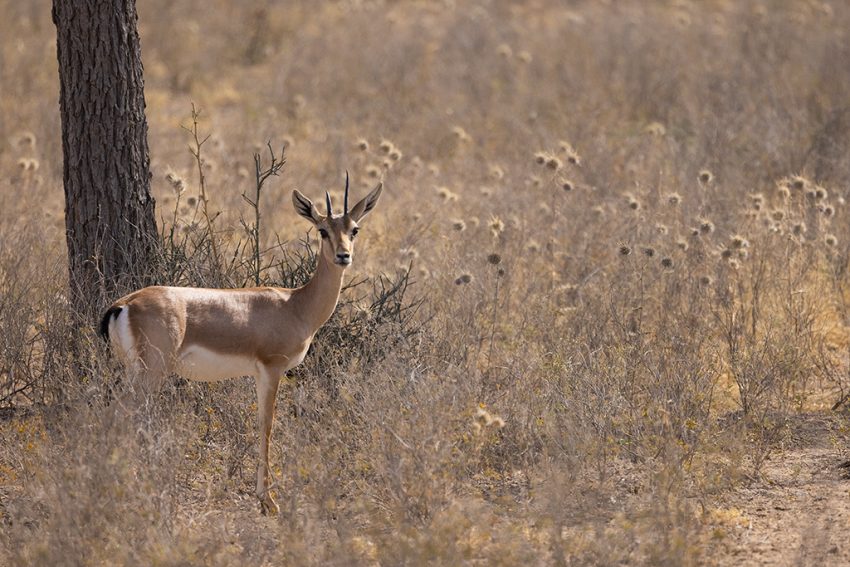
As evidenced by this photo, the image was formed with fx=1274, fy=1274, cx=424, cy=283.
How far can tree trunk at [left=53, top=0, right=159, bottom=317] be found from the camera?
304 inches

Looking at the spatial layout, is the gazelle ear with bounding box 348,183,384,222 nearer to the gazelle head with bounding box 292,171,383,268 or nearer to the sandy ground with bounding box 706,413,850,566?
the gazelle head with bounding box 292,171,383,268

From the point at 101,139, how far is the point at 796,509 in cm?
455

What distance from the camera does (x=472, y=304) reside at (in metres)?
8.48

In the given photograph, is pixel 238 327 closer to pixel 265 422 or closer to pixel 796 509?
pixel 265 422

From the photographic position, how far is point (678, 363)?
7.69 metres

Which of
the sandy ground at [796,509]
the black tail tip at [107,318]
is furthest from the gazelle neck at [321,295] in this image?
the sandy ground at [796,509]

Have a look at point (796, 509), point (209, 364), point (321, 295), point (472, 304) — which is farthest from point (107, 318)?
point (796, 509)

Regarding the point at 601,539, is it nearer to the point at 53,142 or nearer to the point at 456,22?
the point at 53,142

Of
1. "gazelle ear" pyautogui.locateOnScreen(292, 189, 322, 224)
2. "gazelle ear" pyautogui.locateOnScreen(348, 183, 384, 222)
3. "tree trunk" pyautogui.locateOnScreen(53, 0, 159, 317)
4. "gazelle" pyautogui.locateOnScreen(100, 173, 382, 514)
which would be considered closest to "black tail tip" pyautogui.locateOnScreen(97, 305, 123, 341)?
"gazelle" pyautogui.locateOnScreen(100, 173, 382, 514)

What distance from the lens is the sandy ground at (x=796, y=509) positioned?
19.1 ft

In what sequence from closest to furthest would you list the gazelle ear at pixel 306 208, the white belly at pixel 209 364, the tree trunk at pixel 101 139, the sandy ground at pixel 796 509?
the sandy ground at pixel 796 509
the white belly at pixel 209 364
the gazelle ear at pixel 306 208
the tree trunk at pixel 101 139

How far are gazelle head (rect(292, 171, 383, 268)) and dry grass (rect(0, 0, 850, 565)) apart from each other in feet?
2.43

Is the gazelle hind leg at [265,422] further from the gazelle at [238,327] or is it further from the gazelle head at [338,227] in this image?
the gazelle head at [338,227]

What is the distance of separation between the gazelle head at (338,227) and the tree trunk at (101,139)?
1474 mm
